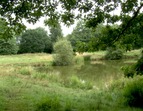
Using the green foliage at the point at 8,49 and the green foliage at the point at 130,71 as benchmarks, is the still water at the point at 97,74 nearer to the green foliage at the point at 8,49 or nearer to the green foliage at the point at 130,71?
the green foliage at the point at 130,71

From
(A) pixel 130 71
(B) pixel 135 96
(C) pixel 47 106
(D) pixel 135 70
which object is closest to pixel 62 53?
(B) pixel 135 96

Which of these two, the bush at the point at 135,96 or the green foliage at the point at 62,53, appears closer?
the bush at the point at 135,96

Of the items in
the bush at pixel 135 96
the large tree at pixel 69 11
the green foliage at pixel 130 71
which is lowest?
the bush at pixel 135 96

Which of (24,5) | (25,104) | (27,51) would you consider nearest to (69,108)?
(25,104)

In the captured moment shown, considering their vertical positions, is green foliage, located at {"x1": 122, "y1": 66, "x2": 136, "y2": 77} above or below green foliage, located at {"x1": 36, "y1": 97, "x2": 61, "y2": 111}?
above

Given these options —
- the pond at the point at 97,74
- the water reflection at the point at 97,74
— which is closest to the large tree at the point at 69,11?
the pond at the point at 97,74

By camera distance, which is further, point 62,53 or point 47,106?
point 62,53

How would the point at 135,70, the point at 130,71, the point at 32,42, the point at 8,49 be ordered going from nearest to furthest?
the point at 135,70 < the point at 130,71 < the point at 8,49 < the point at 32,42

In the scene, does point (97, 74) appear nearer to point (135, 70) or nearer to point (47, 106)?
point (135, 70)

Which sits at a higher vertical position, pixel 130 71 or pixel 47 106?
pixel 130 71

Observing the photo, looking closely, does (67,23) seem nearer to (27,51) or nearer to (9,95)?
(9,95)

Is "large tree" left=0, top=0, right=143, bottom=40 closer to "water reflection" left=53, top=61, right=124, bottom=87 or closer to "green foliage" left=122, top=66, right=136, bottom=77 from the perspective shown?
"green foliage" left=122, top=66, right=136, bottom=77

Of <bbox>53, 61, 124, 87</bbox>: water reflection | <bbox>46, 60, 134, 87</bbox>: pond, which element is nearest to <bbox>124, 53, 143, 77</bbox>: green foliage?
<bbox>46, 60, 134, 87</bbox>: pond

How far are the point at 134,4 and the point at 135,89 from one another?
3.48m
